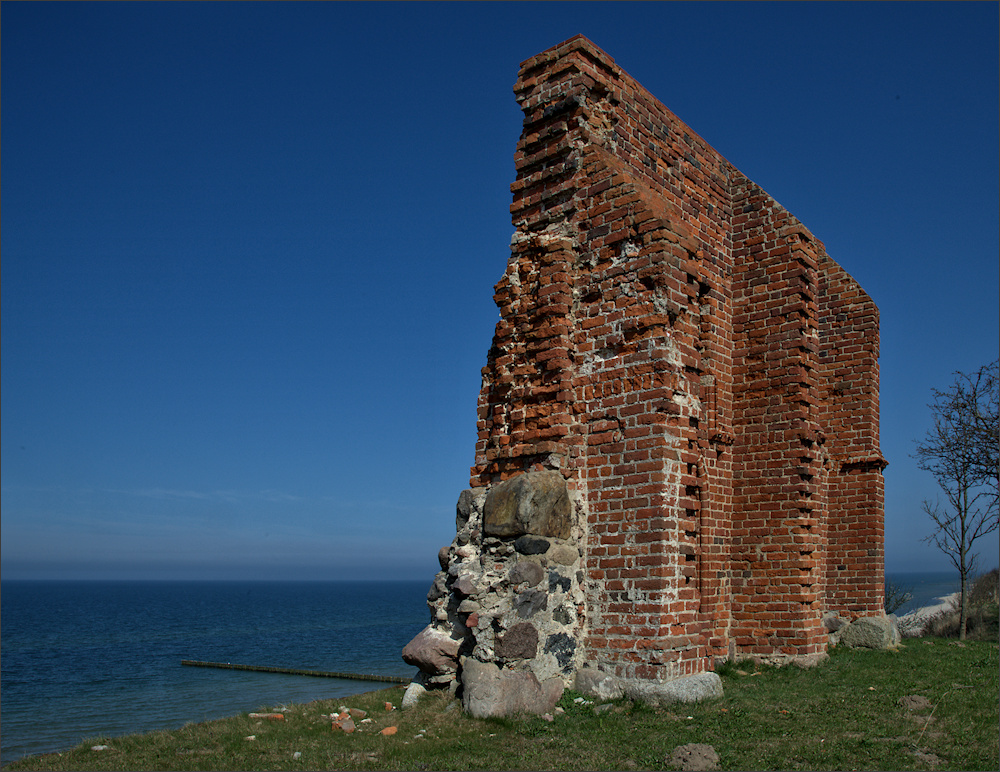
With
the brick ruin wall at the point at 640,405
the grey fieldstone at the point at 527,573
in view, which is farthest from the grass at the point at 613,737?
the grey fieldstone at the point at 527,573

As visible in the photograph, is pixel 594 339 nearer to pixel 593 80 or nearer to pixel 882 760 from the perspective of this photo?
pixel 593 80

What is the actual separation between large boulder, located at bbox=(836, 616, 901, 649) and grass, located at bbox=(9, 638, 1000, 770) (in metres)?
3.85

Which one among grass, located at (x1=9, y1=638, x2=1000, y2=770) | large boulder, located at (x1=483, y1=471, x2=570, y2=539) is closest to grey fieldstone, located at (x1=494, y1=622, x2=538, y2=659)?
grass, located at (x1=9, y1=638, x2=1000, y2=770)

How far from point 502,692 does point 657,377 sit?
3247mm

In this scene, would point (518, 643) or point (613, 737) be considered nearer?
point (613, 737)

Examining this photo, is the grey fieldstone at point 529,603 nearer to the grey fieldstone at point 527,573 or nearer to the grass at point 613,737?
the grey fieldstone at point 527,573

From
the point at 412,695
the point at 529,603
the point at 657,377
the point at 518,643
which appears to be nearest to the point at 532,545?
the point at 529,603

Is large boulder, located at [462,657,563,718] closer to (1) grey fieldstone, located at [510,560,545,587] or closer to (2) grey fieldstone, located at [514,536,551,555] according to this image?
(1) grey fieldstone, located at [510,560,545,587]

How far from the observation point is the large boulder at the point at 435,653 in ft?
24.5

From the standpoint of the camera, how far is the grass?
216 inches

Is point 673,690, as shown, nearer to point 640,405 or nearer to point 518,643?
point 518,643

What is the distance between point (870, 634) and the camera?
11.6 metres

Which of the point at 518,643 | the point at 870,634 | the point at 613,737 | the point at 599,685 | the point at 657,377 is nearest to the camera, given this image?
the point at 613,737

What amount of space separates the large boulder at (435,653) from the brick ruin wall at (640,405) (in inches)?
7.5
